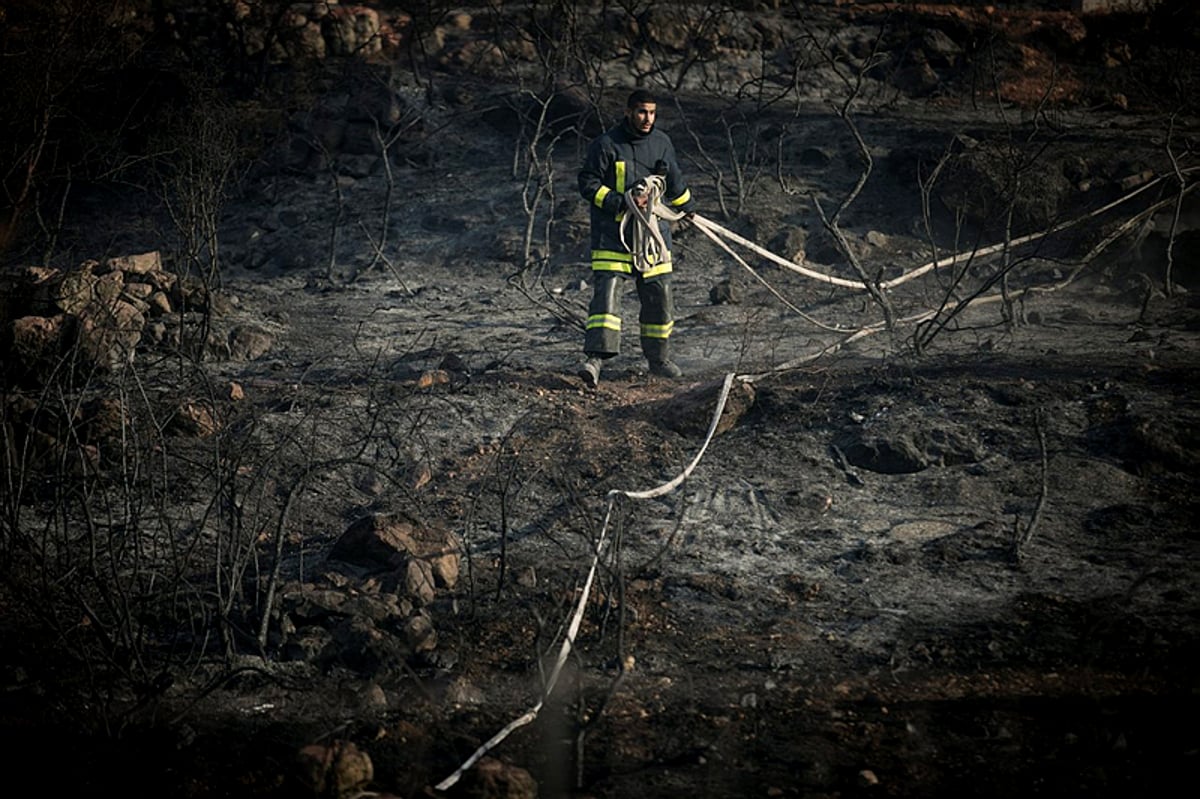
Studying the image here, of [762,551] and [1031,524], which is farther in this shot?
[762,551]

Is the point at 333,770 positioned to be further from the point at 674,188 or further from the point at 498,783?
the point at 674,188

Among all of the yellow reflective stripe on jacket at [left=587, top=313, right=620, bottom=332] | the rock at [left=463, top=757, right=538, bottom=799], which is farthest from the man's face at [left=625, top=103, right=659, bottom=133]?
the rock at [left=463, top=757, right=538, bottom=799]

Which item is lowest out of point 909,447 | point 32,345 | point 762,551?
point 762,551

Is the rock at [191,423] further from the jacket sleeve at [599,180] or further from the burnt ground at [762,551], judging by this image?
the jacket sleeve at [599,180]

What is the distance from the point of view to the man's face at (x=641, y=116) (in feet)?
21.4

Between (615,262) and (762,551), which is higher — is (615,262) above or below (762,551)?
above

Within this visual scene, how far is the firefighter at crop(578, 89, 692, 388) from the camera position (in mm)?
6562

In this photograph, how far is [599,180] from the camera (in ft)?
21.7

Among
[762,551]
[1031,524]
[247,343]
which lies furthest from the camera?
[247,343]

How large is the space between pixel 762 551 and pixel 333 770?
230 cm

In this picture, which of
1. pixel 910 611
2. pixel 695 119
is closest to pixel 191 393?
pixel 910 611

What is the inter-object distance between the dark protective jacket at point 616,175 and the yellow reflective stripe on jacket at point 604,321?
29 centimetres

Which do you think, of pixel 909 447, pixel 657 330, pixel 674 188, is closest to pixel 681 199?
pixel 674 188

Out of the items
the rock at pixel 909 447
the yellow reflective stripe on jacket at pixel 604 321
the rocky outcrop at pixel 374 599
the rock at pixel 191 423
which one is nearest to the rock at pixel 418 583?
the rocky outcrop at pixel 374 599
